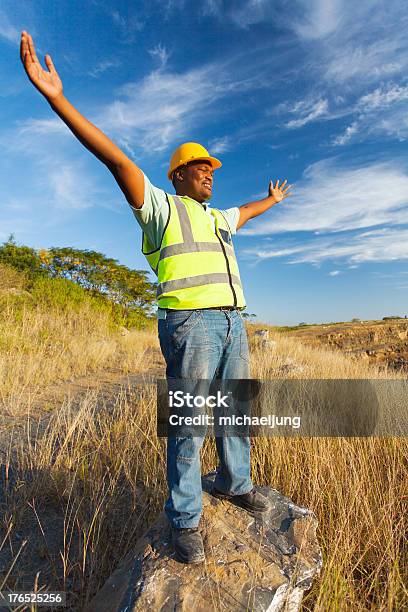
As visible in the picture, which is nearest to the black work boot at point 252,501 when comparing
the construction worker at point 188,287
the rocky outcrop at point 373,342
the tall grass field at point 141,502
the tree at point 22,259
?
the construction worker at point 188,287

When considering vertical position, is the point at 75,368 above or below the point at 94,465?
above

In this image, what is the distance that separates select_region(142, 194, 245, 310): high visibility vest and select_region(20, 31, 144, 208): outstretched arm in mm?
417

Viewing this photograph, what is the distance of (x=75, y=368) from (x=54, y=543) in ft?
18.9

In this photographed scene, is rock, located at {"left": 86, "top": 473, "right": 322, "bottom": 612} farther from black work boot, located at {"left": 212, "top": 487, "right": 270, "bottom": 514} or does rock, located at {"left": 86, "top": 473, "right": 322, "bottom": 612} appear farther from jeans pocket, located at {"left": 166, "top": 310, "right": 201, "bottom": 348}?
jeans pocket, located at {"left": 166, "top": 310, "right": 201, "bottom": 348}

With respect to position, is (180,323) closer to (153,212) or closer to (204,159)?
(153,212)

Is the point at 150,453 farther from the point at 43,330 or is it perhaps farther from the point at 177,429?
the point at 43,330

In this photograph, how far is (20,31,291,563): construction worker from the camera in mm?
1779

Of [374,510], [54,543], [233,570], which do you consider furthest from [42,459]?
[374,510]

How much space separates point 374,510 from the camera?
8.41 feet

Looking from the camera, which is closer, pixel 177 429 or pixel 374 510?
pixel 177 429

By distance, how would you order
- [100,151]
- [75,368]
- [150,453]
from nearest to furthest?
[100,151]
[150,453]
[75,368]

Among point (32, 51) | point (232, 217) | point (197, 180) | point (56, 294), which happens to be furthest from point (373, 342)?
point (32, 51)

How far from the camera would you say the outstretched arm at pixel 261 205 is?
10.0 ft

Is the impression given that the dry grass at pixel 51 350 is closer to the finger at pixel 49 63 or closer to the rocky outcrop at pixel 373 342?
the finger at pixel 49 63
